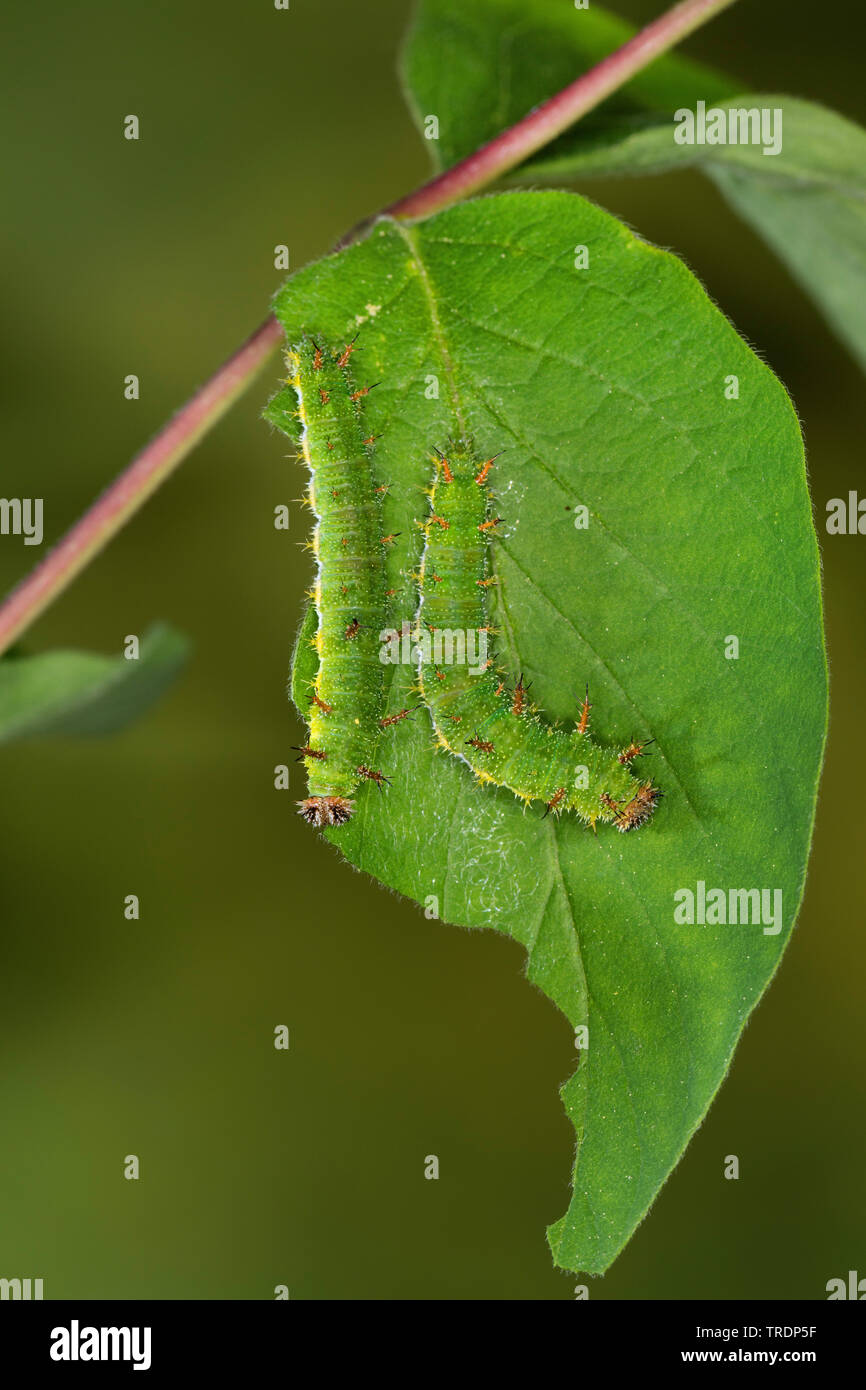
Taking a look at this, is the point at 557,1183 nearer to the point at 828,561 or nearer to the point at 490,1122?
the point at 490,1122

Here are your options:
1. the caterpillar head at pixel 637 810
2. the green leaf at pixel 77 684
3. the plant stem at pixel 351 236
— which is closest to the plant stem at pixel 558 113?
the plant stem at pixel 351 236

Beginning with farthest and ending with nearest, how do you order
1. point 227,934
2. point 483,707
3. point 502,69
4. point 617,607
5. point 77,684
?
point 227,934
point 502,69
point 77,684
point 483,707
point 617,607

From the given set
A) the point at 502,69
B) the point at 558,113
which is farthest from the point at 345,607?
the point at 502,69

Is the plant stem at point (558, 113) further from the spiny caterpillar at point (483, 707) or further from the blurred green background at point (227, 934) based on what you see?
the blurred green background at point (227, 934)

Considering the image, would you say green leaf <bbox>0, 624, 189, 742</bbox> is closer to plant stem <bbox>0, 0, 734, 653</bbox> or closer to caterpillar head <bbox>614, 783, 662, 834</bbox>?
plant stem <bbox>0, 0, 734, 653</bbox>

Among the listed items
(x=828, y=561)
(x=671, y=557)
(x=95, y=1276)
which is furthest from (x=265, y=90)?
(x=95, y=1276)

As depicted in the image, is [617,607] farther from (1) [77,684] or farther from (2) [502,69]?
(2) [502,69]
